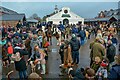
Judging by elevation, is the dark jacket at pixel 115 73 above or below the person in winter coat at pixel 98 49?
below

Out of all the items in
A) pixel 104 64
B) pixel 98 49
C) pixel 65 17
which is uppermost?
pixel 65 17

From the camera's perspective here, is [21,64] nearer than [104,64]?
No

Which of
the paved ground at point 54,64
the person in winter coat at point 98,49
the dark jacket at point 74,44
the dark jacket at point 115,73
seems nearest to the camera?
the dark jacket at point 115,73

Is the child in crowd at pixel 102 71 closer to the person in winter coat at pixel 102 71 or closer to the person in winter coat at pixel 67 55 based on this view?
the person in winter coat at pixel 102 71

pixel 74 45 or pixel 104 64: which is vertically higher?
pixel 74 45

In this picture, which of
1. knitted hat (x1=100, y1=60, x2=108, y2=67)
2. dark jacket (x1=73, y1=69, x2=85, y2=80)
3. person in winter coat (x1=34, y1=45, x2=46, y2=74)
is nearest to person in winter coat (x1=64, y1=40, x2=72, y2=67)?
person in winter coat (x1=34, y1=45, x2=46, y2=74)

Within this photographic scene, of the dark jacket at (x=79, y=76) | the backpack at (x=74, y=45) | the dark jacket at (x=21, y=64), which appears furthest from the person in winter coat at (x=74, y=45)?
the dark jacket at (x=79, y=76)

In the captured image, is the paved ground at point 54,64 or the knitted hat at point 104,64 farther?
the paved ground at point 54,64

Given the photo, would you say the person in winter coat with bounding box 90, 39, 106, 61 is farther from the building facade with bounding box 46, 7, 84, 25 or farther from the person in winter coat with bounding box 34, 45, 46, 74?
the building facade with bounding box 46, 7, 84, 25

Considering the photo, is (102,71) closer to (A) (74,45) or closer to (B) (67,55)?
(B) (67,55)

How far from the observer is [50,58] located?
1856 cm

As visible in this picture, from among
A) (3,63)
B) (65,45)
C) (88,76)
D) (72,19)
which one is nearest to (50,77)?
(65,45)

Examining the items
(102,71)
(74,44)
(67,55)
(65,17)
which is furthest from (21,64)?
(65,17)

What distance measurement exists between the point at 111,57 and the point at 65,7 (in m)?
75.9
